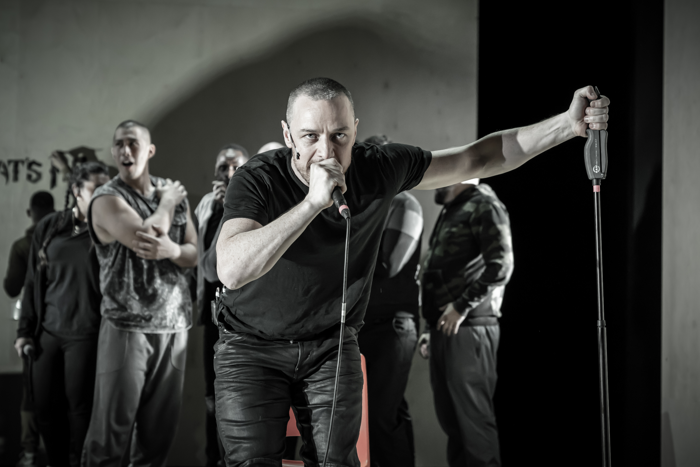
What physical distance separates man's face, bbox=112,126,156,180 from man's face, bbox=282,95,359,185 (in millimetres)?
2080

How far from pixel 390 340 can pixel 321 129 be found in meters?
1.87

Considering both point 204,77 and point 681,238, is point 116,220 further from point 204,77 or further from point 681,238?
point 681,238

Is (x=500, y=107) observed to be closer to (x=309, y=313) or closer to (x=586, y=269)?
(x=586, y=269)

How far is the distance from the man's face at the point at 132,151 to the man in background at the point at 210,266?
418 mm

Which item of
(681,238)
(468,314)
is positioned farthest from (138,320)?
(681,238)

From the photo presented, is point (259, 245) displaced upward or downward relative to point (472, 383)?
upward

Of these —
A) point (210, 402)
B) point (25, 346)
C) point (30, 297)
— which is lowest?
point (210, 402)

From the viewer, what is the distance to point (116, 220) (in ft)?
11.0

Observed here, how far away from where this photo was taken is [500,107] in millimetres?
3756

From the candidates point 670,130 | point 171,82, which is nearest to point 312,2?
point 171,82

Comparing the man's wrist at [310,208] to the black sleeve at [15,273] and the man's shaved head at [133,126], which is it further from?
the black sleeve at [15,273]

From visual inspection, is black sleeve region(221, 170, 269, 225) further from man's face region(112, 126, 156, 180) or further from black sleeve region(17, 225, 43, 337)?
black sleeve region(17, 225, 43, 337)

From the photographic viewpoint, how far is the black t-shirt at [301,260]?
182 cm

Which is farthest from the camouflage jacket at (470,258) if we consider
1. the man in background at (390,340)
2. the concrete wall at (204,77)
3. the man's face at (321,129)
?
the man's face at (321,129)
